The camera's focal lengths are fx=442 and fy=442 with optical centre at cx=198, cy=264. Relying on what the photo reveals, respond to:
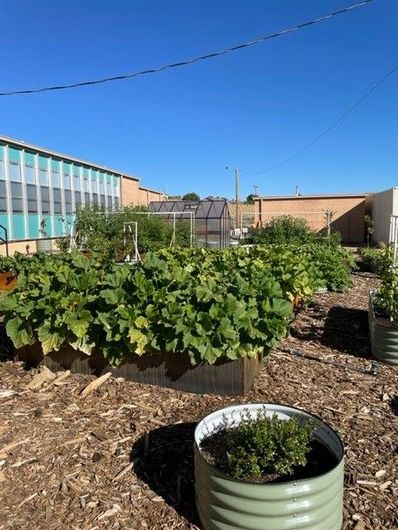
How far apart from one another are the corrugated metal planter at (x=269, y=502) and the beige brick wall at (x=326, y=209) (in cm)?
2377

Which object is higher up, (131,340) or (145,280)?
(145,280)

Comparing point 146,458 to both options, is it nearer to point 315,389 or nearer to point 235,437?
point 235,437

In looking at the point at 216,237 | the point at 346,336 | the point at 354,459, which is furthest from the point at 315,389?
the point at 216,237

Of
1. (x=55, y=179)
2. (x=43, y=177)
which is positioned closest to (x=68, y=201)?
(x=55, y=179)

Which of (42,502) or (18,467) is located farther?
(18,467)

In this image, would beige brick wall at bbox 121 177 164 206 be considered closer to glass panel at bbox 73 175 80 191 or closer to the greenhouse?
glass panel at bbox 73 175 80 191

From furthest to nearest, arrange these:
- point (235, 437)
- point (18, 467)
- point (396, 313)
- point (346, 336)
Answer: point (346, 336) < point (396, 313) < point (18, 467) < point (235, 437)

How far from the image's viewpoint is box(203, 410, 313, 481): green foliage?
79.2 inches

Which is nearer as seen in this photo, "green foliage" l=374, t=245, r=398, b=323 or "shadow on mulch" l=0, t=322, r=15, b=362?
"shadow on mulch" l=0, t=322, r=15, b=362

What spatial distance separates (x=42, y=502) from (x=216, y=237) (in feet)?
58.6

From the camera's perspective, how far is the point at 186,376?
3.39m

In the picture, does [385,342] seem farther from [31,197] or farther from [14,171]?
[31,197]

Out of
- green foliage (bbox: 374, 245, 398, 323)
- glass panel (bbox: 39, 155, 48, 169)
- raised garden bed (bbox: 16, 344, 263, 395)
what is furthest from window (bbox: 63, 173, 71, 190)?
raised garden bed (bbox: 16, 344, 263, 395)

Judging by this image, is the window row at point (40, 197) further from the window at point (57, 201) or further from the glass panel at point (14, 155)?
the glass panel at point (14, 155)
